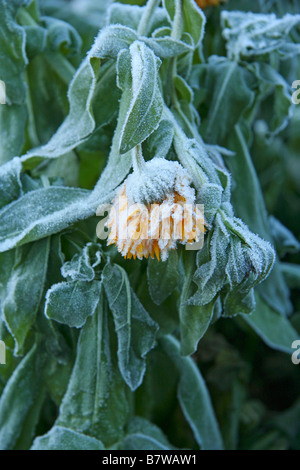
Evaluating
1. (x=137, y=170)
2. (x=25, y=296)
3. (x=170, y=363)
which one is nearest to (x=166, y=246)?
(x=137, y=170)

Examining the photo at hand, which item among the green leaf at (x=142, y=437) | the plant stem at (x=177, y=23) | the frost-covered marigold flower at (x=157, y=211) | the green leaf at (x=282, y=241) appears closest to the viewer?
the frost-covered marigold flower at (x=157, y=211)

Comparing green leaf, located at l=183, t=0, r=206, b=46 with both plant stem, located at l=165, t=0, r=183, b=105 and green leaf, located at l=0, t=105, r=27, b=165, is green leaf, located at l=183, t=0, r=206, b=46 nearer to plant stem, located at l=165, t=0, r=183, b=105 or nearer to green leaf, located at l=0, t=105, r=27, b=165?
plant stem, located at l=165, t=0, r=183, b=105

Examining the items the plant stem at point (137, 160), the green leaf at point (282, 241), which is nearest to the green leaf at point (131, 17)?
the plant stem at point (137, 160)

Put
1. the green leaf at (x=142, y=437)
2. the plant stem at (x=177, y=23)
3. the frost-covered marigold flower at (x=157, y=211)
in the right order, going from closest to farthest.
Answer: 1. the frost-covered marigold flower at (x=157, y=211)
2. the plant stem at (x=177, y=23)
3. the green leaf at (x=142, y=437)

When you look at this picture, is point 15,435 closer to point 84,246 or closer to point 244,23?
point 84,246

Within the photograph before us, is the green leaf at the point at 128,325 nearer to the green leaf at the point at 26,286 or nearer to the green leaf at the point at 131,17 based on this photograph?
the green leaf at the point at 26,286

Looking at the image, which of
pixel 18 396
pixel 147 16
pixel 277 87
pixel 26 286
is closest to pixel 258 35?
pixel 277 87

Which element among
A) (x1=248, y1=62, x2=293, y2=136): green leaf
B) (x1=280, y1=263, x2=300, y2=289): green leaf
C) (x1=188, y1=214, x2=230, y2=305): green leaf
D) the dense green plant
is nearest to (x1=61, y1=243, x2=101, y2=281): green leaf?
the dense green plant

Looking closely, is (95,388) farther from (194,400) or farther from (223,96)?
(223,96)
